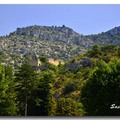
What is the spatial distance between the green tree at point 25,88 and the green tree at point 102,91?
699cm

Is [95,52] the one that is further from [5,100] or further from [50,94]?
[5,100]

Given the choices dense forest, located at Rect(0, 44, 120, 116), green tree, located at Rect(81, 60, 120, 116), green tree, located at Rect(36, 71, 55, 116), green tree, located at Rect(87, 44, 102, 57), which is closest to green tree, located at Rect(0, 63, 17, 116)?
dense forest, located at Rect(0, 44, 120, 116)

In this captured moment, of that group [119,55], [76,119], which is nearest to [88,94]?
[76,119]

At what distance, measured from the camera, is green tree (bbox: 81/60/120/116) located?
33.9 meters

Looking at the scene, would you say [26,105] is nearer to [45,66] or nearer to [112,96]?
[112,96]

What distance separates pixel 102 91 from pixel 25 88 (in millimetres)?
10292

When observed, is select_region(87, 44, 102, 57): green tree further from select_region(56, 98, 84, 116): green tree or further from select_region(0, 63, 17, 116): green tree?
select_region(0, 63, 17, 116): green tree

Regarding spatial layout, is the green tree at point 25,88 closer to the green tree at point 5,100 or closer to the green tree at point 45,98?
the green tree at point 45,98

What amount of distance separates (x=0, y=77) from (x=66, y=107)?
11.3m

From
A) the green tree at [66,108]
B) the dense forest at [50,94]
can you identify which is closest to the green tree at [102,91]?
the dense forest at [50,94]

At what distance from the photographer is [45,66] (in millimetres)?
160500

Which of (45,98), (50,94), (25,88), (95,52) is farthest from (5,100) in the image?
(95,52)

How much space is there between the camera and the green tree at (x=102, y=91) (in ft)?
111

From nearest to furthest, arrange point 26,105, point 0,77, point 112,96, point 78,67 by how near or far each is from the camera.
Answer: point 112,96, point 0,77, point 26,105, point 78,67
